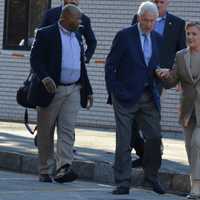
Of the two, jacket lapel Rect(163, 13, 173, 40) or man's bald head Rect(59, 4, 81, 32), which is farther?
jacket lapel Rect(163, 13, 173, 40)

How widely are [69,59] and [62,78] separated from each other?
0.22 meters

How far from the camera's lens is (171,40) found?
11.0 metres

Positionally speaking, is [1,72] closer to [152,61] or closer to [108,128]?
[108,128]

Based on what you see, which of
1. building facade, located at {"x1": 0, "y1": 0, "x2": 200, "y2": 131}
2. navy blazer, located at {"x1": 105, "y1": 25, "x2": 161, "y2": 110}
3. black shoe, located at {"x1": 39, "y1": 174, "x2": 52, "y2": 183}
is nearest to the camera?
navy blazer, located at {"x1": 105, "y1": 25, "x2": 161, "y2": 110}

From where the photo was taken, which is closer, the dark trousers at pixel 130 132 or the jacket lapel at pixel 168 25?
the dark trousers at pixel 130 132

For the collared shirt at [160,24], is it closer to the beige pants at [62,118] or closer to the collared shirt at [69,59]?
the collared shirt at [69,59]

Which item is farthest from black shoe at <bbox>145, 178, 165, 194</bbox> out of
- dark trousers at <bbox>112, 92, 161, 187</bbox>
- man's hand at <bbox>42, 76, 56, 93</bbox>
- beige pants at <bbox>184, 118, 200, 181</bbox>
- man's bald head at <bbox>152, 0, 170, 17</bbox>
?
man's bald head at <bbox>152, 0, 170, 17</bbox>

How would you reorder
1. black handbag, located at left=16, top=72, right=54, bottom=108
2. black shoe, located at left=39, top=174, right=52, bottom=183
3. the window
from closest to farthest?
black handbag, located at left=16, top=72, right=54, bottom=108
black shoe, located at left=39, top=174, right=52, bottom=183
the window

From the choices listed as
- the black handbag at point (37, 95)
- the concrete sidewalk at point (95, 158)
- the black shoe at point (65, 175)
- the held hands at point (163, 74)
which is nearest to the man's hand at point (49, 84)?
the black handbag at point (37, 95)

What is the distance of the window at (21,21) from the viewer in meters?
17.2

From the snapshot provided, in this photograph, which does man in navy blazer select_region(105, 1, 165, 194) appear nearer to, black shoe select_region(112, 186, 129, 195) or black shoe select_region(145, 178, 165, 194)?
black shoe select_region(112, 186, 129, 195)

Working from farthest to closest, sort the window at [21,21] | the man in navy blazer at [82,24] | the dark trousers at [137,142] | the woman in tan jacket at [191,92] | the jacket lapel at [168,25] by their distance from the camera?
the window at [21,21]
the man in navy blazer at [82,24]
the jacket lapel at [168,25]
the dark trousers at [137,142]
the woman in tan jacket at [191,92]

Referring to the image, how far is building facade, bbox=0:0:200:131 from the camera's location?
15.6 meters

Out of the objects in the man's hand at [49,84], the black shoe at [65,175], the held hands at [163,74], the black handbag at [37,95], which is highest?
the held hands at [163,74]
